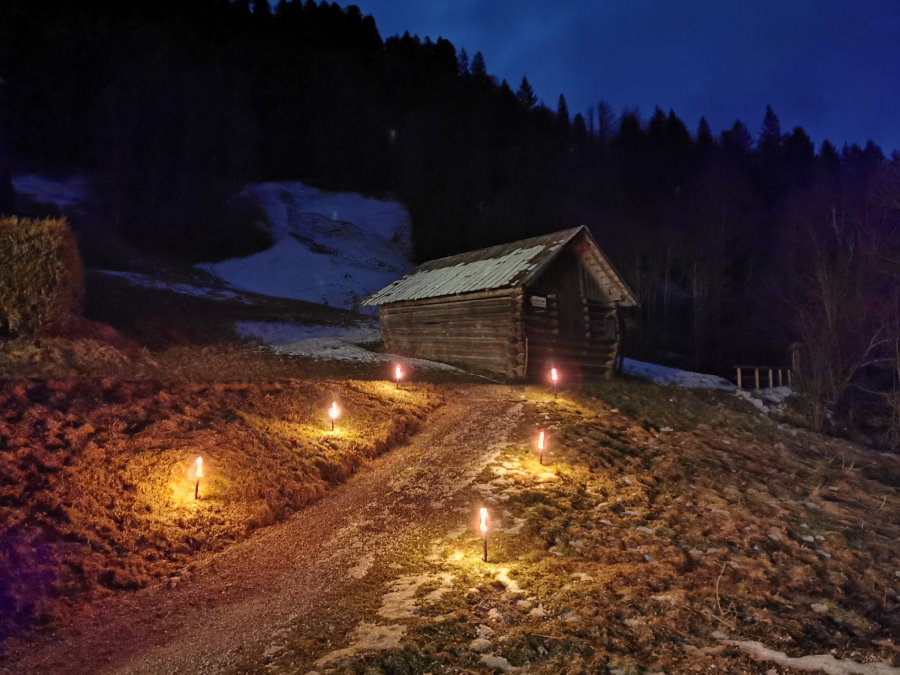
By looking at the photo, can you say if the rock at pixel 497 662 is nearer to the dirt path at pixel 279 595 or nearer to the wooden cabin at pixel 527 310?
the dirt path at pixel 279 595

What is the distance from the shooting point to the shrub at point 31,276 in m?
13.0

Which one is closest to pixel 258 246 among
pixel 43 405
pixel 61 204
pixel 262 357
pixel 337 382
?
pixel 61 204

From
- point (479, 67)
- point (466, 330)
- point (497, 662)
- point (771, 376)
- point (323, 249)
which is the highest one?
point (479, 67)

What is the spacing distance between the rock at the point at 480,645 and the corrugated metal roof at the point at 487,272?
1397cm

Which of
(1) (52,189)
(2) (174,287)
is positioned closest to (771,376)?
(2) (174,287)

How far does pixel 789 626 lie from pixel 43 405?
11060mm

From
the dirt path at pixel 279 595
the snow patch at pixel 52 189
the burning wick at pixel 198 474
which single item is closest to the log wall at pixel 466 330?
the dirt path at pixel 279 595

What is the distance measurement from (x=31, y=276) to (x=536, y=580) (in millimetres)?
14331

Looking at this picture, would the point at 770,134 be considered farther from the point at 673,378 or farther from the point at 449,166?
the point at 673,378

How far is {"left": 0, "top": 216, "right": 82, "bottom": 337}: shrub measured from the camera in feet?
42.7

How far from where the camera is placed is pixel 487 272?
68.4ft

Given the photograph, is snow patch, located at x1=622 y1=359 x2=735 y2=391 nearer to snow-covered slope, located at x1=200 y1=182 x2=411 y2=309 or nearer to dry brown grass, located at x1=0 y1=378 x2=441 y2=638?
dry brown grass, located at x1=0 y1=378 x2=441 y2=638

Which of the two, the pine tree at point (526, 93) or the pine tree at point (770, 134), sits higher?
the pine tree at point (526, 93)

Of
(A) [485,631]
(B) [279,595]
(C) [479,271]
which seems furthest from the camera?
(C) [479,271]
